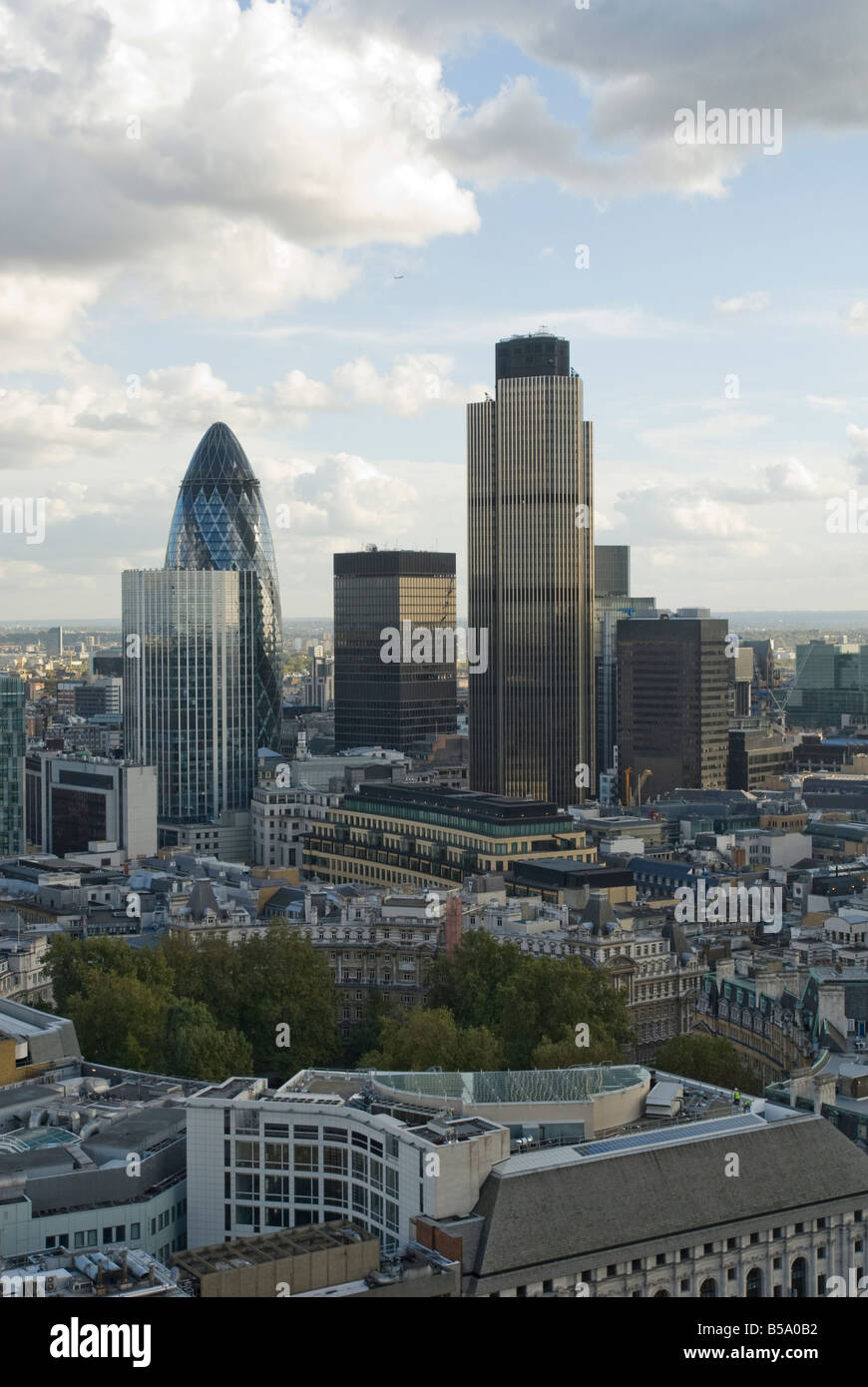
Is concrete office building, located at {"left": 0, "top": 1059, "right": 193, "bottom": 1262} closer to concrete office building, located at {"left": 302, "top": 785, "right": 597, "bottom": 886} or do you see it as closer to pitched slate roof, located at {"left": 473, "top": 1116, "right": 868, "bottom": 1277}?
pitched slate roof, located at {"left": 473, "top": 1116, "right": 868, "bottom": 1277}

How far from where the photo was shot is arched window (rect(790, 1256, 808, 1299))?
50.0 m

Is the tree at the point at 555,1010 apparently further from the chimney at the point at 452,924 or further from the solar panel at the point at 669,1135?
the solar panel at the point at 669,1135

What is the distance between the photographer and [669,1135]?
50.3 metres

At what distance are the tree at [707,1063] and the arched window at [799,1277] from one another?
17246 mm

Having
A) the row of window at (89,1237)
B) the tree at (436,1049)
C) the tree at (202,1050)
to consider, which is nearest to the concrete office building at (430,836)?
the tree at (202,1050)

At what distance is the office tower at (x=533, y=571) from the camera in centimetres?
19025

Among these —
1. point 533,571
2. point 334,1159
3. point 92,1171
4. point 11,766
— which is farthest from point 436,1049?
point 533,571

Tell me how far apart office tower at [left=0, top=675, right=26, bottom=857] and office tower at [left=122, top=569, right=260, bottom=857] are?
78.1 ft

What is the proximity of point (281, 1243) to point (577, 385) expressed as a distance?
154m

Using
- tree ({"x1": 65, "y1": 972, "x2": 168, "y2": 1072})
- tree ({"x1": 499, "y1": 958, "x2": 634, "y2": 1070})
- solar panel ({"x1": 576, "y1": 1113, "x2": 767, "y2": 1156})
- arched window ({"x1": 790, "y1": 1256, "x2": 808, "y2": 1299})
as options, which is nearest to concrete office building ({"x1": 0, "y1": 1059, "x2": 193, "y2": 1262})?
solar panel ({"x1": 576, "y1": 1113, "x2": 767, "y2": 1156})

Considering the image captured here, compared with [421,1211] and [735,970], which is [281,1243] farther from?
[735,970]

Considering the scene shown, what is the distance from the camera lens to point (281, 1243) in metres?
45.0

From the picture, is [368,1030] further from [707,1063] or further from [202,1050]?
[707,1063]

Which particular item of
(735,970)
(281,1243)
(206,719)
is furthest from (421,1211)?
(206,719)
